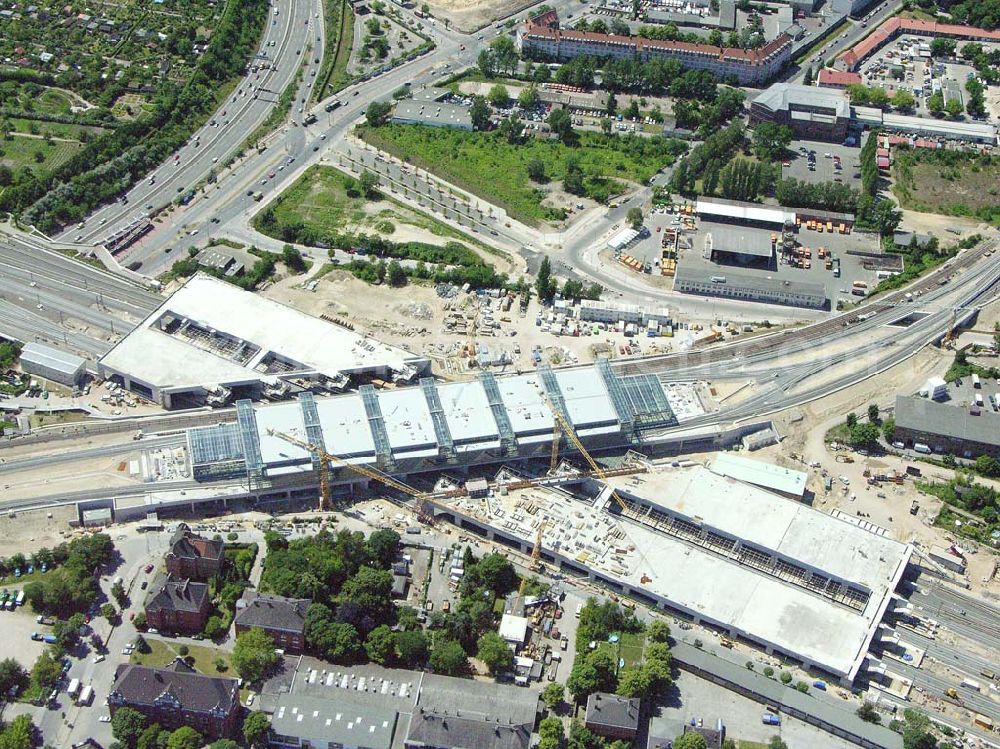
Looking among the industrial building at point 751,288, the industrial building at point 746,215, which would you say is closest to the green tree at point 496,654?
the industrial building at point 751,288

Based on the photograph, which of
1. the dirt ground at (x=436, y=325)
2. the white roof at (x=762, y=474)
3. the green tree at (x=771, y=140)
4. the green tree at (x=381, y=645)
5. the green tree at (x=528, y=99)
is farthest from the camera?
the green tree at (x=528, y=99)

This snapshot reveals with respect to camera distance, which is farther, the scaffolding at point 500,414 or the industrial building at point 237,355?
the industrial building at point 237,355

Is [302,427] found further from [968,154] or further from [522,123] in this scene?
[968,154]

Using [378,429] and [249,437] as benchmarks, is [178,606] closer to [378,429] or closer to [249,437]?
[249,437]

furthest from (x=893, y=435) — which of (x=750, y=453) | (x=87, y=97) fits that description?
(x=87, y=97)

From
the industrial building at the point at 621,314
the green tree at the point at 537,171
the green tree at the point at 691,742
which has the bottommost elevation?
the green tree at the point at 691,742

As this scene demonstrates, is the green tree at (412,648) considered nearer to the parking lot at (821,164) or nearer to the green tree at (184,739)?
the green tree at (184,739)

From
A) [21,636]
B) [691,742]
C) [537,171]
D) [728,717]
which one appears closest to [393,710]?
[691,742]
